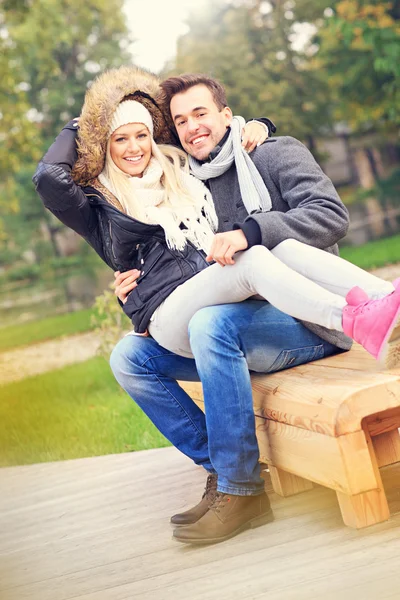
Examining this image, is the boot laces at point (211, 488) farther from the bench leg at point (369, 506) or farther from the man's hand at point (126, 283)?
the man's hand at point (126, 283)

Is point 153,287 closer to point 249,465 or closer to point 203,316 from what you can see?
point 203,316

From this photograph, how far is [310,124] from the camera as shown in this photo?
55.6ft

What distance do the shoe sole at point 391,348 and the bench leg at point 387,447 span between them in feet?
1.52

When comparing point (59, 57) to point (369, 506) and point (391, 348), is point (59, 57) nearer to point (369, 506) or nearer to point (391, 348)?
point (391, 348)

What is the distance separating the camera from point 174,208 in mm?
2668

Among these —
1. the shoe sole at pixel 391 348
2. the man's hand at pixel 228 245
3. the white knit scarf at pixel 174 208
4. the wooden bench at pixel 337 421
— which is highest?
the white knit scarf at pixel 174 208

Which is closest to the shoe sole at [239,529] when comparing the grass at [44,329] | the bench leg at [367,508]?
the bench leg at [367,508]

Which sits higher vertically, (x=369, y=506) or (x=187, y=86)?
(x=187, y=86)

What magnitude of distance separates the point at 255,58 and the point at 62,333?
7375 millimetres

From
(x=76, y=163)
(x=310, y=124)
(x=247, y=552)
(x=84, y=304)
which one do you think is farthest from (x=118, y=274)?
(x=310, y=124)

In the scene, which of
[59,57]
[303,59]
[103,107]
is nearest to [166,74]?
[303,59]

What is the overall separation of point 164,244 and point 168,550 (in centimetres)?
93

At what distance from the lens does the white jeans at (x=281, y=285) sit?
2072mm

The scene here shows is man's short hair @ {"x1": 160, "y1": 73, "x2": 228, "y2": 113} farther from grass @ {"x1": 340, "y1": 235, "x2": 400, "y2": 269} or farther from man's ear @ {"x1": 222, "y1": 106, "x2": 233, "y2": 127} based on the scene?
grass @ {"x1": 340, "y1": 235, "x2": 400, "y2": 269}
